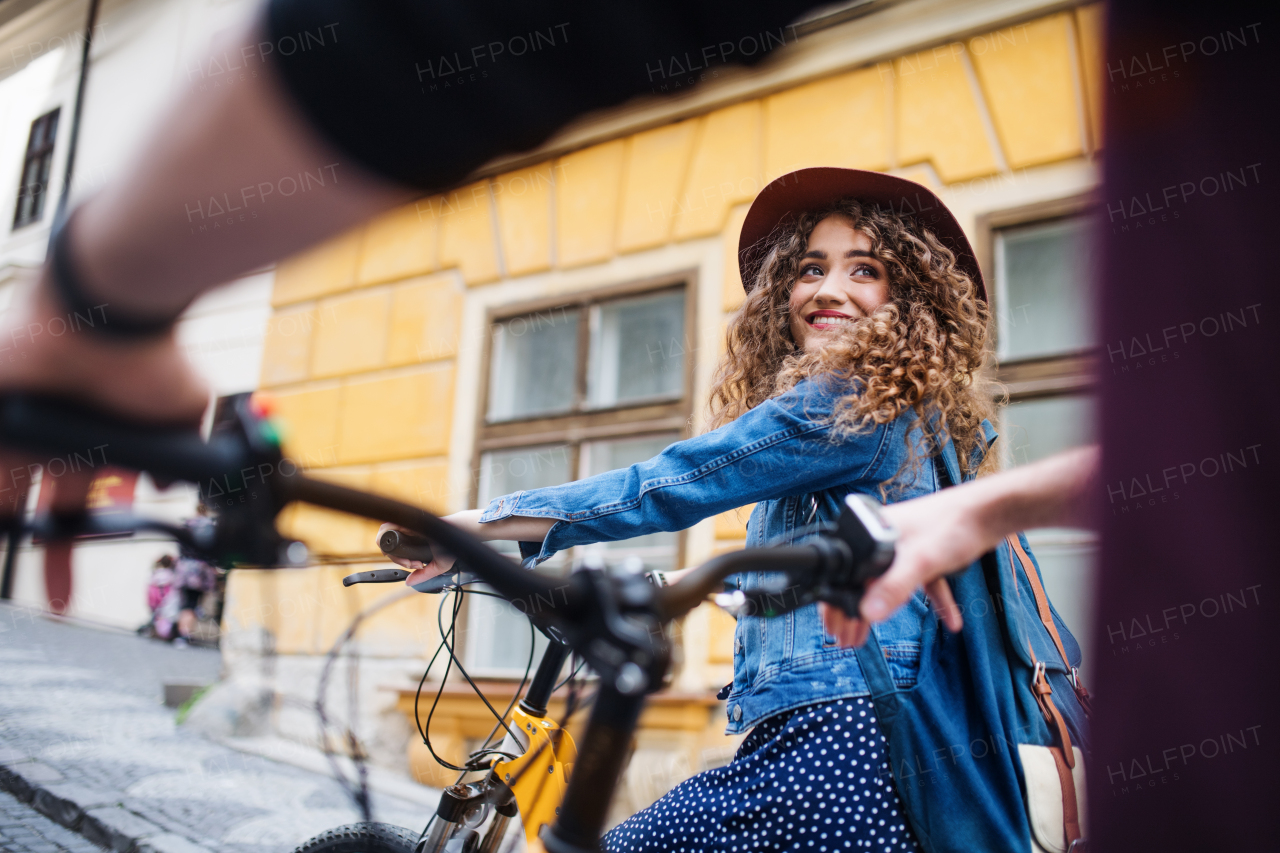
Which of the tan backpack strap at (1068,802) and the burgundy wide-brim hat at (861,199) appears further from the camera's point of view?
the burgundy wide-brim hat at (861,199)

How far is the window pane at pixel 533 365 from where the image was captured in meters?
4.77

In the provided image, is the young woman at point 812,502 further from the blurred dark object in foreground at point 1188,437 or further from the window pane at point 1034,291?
the window pane at point 1034,291

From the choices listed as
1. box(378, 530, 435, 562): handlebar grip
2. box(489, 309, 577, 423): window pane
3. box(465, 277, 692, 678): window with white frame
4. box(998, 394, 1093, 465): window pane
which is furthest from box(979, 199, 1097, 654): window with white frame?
box(378, 530, 435, 562): handlebar grip

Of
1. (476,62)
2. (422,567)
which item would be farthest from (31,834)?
(476,62)

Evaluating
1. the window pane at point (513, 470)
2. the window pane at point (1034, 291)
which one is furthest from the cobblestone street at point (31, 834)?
the window pane at point (1034, 291)

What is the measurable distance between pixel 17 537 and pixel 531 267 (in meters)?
4.45

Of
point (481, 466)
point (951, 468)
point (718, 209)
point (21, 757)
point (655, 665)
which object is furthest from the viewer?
point (481, 466)

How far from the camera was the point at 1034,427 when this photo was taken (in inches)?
139

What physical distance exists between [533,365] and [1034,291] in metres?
2.59

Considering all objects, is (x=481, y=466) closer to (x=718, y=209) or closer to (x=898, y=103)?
(x=718, y=209)

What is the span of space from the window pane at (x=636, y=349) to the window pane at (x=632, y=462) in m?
0.21

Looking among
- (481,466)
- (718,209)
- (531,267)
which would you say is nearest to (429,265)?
(531,267)

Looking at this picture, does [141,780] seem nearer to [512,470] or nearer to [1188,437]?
[512,470]

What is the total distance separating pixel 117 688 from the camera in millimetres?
5051
